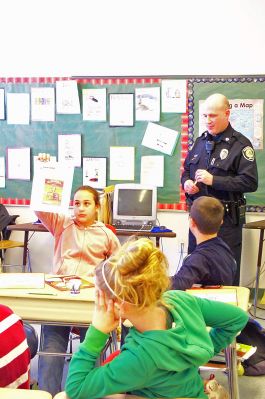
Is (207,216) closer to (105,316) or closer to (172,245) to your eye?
(105,316)

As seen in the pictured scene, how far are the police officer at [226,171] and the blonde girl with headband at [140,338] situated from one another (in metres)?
2.07

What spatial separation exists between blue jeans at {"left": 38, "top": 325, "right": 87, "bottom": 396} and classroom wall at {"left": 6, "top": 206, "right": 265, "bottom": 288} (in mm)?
2470

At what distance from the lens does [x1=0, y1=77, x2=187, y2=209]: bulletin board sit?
484 centimetres

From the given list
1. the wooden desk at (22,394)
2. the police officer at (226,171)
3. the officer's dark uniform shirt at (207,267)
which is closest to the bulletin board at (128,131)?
the police officer at (226,171)

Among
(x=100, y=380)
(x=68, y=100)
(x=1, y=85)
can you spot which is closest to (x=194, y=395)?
(x=100, y=380)

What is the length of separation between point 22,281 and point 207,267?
2.77ft

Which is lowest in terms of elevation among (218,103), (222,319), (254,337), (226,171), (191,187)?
(254,337)

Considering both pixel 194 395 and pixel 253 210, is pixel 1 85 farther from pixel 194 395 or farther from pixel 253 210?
pixel 194 395

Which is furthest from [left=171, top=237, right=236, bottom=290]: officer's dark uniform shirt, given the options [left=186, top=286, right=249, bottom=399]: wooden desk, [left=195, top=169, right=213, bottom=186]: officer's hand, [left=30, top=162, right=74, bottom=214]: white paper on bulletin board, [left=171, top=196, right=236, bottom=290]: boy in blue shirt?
[left=195, top=169, right=213, bottom=186]: officer's hand

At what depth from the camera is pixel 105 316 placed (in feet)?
4.32

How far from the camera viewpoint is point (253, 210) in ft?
15.5

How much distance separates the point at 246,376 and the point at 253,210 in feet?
6.61

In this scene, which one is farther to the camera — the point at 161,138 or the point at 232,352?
the point at 161,138
